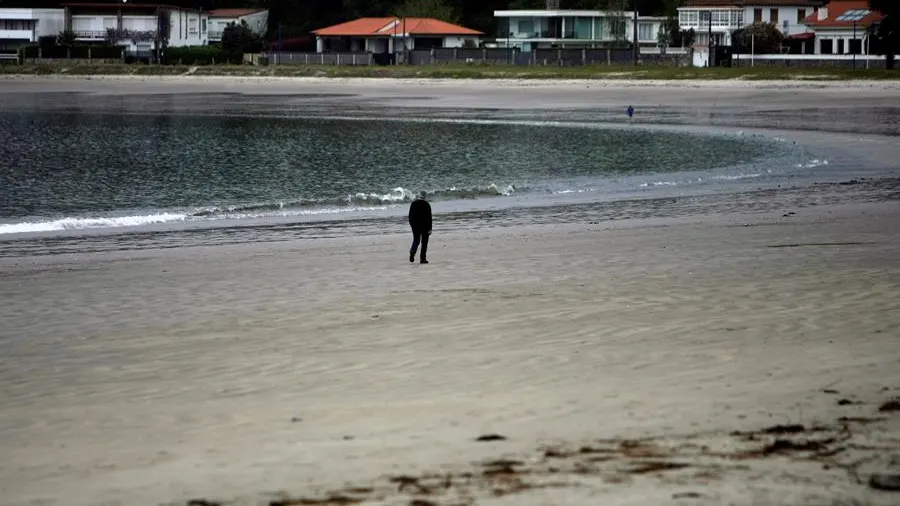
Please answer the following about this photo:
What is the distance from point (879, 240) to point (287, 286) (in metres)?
8.72

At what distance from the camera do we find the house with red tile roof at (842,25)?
108m

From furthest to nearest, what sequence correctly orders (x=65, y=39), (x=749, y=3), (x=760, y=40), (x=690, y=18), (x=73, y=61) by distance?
(x=65, y=39) → (x=73, y=61) → (x=690, y=18) → (x=749, y=3) → (x=760, y=40)

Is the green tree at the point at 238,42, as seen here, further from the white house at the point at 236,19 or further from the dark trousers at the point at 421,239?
the dark trousers at the point at 421,239

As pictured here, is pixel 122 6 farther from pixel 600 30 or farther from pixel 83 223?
pixel 83 223

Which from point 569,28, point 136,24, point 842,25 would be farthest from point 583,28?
point 136,24

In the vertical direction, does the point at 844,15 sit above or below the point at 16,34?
below

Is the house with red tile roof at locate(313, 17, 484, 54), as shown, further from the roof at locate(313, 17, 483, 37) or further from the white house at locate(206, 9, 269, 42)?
the white house at locate(206, 9, 269, 42)

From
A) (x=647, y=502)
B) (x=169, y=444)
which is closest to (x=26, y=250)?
(x=169, y=444)

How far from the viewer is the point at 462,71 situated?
10369 centimetres

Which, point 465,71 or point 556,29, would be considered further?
point 556,29

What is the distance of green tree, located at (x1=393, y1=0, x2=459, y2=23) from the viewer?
130 m

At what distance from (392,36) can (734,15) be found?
31.2m

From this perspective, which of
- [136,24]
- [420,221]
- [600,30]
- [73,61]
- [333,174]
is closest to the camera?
[420,221]

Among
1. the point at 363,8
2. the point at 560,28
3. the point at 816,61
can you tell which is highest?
the point at 363,8
